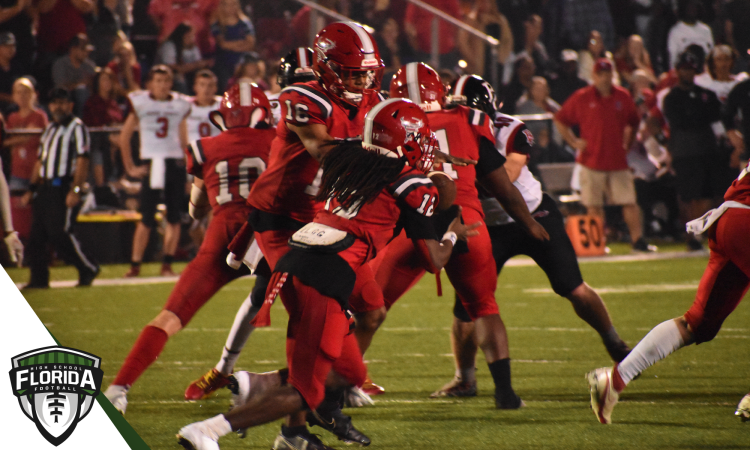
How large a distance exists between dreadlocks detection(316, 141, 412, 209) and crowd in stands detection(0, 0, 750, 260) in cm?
827

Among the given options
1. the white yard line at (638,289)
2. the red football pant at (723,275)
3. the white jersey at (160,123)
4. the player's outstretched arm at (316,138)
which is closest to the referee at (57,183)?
the white jersey at (160,123)

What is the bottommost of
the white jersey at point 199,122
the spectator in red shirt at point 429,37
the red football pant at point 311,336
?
the white jersey at point 199,122

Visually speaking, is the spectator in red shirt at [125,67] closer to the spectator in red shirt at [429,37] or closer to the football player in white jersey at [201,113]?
the football player in white jersey at [201,113]

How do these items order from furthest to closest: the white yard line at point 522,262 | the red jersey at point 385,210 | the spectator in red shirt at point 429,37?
the spectator in red shirt at point 429,37, the white yard line at point 522,262, the red jersey at point 385,210

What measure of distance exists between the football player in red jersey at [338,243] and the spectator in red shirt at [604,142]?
8.66m

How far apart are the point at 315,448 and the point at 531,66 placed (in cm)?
1130

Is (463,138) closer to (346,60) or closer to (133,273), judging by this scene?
(346,60)

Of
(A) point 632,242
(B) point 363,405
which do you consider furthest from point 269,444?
(A) point 632,242

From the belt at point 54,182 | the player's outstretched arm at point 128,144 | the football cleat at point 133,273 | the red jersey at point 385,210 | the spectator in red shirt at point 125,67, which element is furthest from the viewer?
the spectator in red shirt at point 125,67

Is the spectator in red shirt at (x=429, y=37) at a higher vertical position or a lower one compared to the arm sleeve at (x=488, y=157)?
lower

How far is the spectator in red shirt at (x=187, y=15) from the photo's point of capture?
524 inches

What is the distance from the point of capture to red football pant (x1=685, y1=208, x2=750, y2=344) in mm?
4207

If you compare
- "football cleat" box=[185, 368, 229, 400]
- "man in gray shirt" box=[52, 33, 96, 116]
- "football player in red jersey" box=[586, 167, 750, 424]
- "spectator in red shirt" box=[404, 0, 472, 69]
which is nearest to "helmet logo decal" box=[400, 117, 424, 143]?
"football player in red jersey" box=[586, 167, 750, 424]

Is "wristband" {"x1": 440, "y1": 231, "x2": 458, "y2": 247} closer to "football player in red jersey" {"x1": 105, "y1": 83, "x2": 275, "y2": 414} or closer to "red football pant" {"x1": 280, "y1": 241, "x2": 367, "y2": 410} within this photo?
"red football pant" {"x1": 280, "y1": 241, "x2": 367, "y2": 410}
